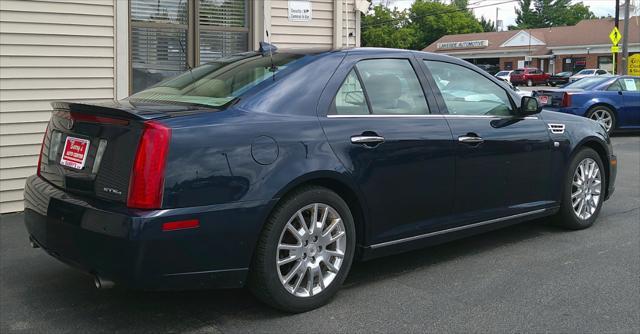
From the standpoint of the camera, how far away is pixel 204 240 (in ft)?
10.7

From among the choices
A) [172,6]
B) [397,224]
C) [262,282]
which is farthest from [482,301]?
[172,6]

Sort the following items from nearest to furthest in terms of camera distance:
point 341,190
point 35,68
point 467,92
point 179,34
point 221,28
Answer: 1. point 341,190
2. point 467,92
3. point 35,68
4. point 179,34
5. point 221,28

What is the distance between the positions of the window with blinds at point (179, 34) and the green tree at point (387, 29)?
2698 inches

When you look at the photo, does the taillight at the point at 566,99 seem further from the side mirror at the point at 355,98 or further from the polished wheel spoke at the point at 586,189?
the side mirror at the point at 355,98

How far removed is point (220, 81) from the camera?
13.5ft

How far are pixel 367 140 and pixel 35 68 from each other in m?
4.22

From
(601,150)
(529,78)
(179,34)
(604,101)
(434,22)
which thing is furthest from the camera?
(434,22)

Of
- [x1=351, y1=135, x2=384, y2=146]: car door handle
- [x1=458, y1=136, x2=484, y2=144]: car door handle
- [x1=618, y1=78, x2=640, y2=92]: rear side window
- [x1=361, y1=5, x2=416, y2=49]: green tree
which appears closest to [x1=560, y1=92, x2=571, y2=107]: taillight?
[x1=618, y1=78, x2=640, y2=92]: rear side window

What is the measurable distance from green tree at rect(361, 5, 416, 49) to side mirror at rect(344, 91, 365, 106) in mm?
72596

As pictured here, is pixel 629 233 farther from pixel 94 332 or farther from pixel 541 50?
pixel 541 50

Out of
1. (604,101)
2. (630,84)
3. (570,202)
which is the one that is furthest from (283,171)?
(630,84)

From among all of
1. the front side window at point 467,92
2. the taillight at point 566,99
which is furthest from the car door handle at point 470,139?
the taillight at point 566,99

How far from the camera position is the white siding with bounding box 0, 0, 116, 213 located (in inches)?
251

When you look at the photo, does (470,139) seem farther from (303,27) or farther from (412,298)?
(303,27)
